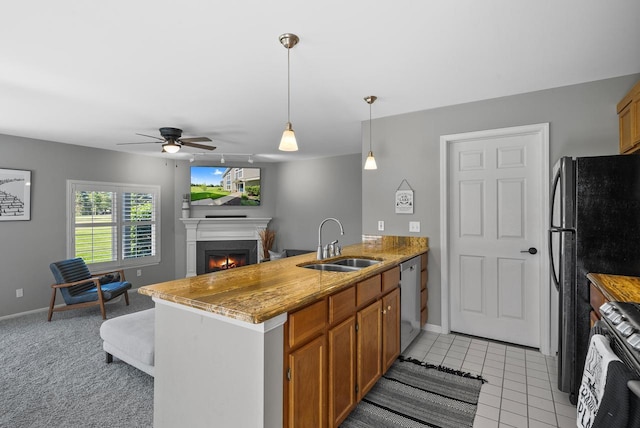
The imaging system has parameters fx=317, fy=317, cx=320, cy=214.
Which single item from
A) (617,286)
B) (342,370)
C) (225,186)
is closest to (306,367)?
(342,370)

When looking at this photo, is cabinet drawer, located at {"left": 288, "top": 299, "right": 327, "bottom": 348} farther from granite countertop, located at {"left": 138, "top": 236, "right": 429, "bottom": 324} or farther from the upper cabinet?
the upper cabinet

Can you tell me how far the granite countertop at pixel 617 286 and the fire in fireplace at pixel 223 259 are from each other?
576cm

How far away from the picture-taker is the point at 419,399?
2.20 metres

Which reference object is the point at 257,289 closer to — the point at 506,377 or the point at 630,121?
the point at 506,377

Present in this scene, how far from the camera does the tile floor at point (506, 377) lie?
1.99 meters

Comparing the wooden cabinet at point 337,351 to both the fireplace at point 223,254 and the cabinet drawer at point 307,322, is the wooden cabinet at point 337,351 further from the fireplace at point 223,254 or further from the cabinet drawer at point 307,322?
the fireplace at point 223,254

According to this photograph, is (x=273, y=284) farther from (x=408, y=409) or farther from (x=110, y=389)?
(x=110, y=389)

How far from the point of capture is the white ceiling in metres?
1.74

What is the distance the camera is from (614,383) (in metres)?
0.94

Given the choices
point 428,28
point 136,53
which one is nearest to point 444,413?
point 428,28

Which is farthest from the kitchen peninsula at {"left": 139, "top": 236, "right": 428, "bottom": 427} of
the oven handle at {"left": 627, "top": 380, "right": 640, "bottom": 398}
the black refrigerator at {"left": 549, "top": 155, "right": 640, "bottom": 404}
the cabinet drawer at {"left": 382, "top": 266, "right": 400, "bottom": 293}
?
the black refrigerator at {"left": 549, "top": 155, "right": 640, "bottom": 404}

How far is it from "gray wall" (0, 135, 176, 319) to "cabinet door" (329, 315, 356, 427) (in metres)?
4.88

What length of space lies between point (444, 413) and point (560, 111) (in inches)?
105

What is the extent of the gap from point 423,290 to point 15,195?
5338mm
